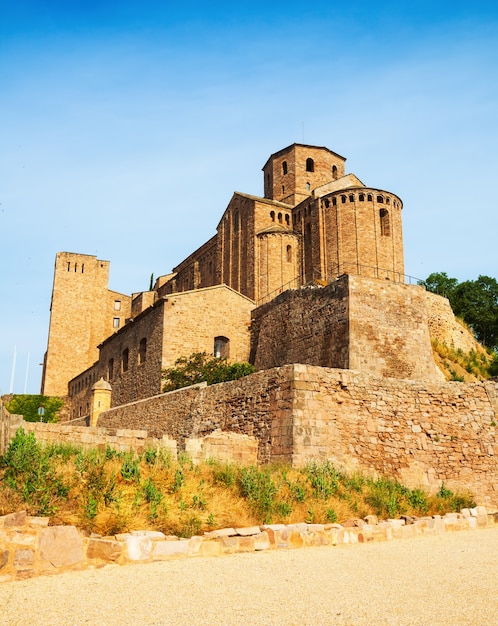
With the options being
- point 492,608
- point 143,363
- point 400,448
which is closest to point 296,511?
point 492,608

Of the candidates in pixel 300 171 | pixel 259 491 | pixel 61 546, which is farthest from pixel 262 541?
pixel 300 171

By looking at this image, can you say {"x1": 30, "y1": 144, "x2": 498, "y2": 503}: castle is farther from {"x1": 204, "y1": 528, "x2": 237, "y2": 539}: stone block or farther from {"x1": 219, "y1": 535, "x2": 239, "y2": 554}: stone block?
{"x1": 219, "y1": 535, "x2": 239, "y2": 554}: stone block

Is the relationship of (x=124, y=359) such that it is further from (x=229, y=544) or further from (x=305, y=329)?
(x=229, y=544)

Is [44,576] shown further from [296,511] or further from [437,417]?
[437,417]

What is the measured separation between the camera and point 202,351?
29109 mm

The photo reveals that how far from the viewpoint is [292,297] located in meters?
27.8

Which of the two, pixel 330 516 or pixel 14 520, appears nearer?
pixel 14 520

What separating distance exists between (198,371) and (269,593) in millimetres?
21819

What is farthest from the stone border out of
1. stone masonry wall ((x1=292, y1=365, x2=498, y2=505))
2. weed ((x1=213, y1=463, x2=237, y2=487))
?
stone masonry wall ((x1=292, y1=365, x2=498, y2=505))

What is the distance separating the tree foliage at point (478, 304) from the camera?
4903cm

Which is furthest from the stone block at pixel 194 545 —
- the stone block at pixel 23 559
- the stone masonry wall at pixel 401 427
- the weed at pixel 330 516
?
the stone masonry wall at pixel 401 427

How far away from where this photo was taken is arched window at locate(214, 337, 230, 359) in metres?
30.2

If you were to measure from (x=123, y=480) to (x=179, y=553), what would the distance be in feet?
5.47

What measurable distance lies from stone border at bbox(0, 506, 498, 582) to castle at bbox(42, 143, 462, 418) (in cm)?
1403
